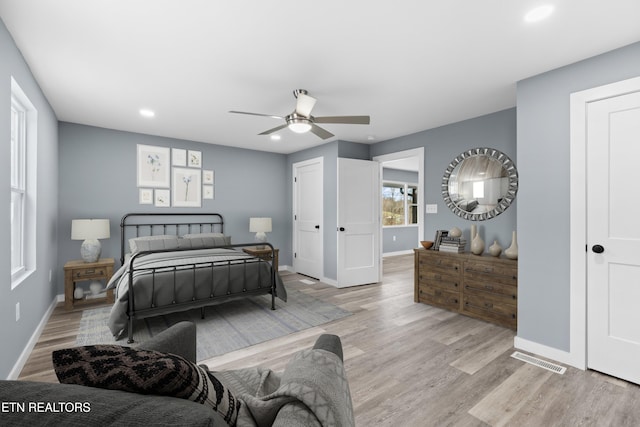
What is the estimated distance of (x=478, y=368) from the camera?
7.79ft

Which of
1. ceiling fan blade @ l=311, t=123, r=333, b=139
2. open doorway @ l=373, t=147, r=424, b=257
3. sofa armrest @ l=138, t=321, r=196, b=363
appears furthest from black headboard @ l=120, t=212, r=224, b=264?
open doorway @ l=373, t=147, r=424, b=257

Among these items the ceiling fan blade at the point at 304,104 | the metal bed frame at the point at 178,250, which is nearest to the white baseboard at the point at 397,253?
the metal bed frame at the point at 178,250

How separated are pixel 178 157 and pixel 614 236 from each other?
5423mm

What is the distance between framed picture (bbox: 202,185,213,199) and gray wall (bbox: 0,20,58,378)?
1930mm

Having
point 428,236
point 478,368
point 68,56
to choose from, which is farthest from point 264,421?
point 428,236

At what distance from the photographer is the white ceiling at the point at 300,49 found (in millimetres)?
1811

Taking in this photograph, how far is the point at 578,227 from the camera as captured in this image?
2.37 meters

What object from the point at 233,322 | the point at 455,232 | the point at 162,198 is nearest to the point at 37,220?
the point at 162,198

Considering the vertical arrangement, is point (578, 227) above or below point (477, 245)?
above

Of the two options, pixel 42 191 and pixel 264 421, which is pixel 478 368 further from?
pixel 42 191

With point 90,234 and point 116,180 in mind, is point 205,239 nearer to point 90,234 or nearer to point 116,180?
point 90,234

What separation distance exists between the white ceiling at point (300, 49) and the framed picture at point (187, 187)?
161 centimetres

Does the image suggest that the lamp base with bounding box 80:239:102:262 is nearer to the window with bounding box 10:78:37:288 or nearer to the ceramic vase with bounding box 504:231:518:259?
the window with bounding box 10:78:37:288

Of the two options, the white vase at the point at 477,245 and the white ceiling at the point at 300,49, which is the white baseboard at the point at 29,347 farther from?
the white vase at the point at 477,245
